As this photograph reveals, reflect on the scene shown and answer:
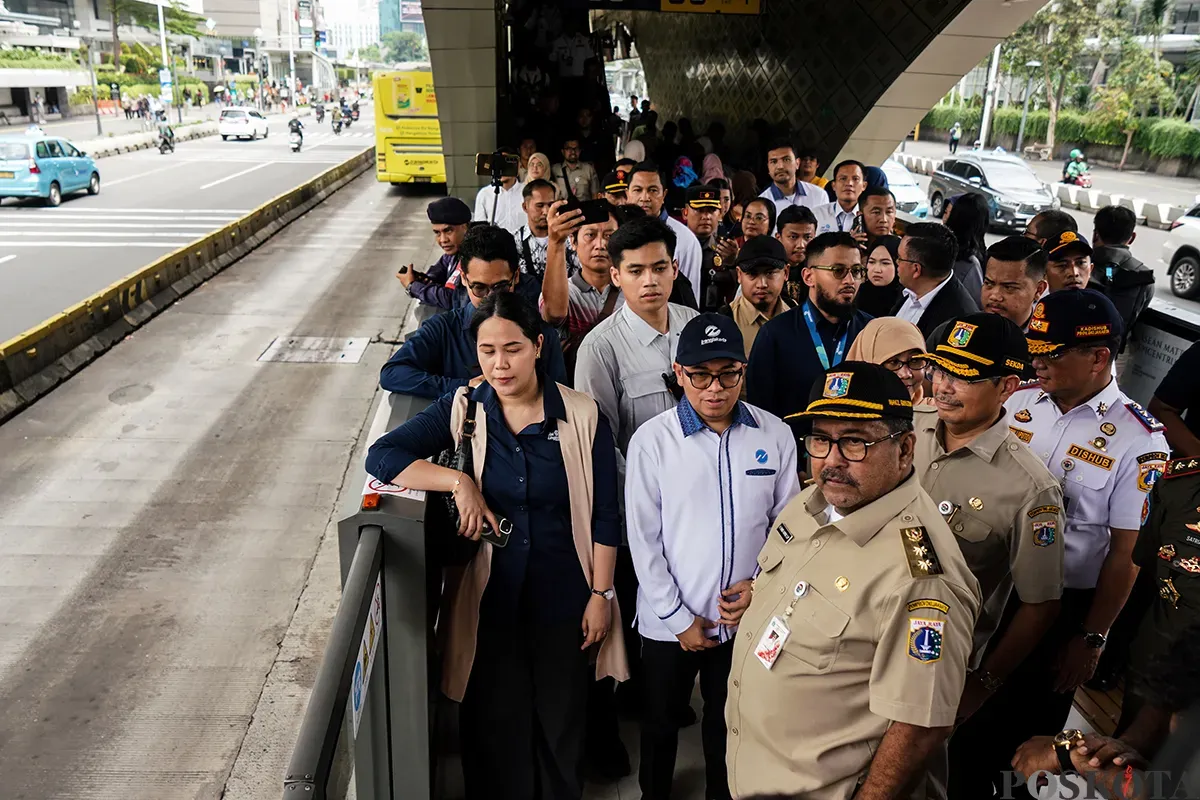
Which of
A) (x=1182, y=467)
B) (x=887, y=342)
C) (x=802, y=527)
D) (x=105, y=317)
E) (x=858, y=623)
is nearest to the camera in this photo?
(x=858, y=623)

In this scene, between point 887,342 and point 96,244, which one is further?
point 96,244

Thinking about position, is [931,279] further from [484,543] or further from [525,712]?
[525,712]

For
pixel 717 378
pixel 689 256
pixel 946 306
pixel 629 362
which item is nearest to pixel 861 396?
pixel 717 378

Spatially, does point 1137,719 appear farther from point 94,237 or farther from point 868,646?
point 94,237

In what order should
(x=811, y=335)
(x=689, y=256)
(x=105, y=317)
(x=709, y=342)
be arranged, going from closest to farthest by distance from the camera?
(x=709, y=342) < (x=811, y=335) < (x=689, y=256) < (x=105, y=317)

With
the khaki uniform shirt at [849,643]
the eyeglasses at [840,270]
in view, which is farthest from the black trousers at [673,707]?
the eyeglasses at [840,270]

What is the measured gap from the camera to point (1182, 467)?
2.69 m

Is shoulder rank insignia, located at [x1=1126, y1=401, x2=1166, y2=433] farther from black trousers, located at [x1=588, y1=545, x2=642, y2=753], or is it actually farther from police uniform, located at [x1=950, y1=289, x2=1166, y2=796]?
black trousers, located at [x1=588, y1=545, x2=642, y2=753]

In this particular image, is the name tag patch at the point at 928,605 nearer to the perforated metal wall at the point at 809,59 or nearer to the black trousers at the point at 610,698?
the black trousers at the point at 610,698

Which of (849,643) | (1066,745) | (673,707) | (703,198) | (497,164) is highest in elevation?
(497,164)

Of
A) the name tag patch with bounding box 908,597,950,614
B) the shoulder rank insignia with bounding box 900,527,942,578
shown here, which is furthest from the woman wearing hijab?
the name tag patch with bounding box 908,597,950,614

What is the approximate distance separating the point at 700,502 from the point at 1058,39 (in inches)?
1551

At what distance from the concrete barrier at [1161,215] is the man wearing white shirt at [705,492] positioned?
24.3 m

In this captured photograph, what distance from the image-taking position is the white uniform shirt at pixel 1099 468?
3.15 meters
